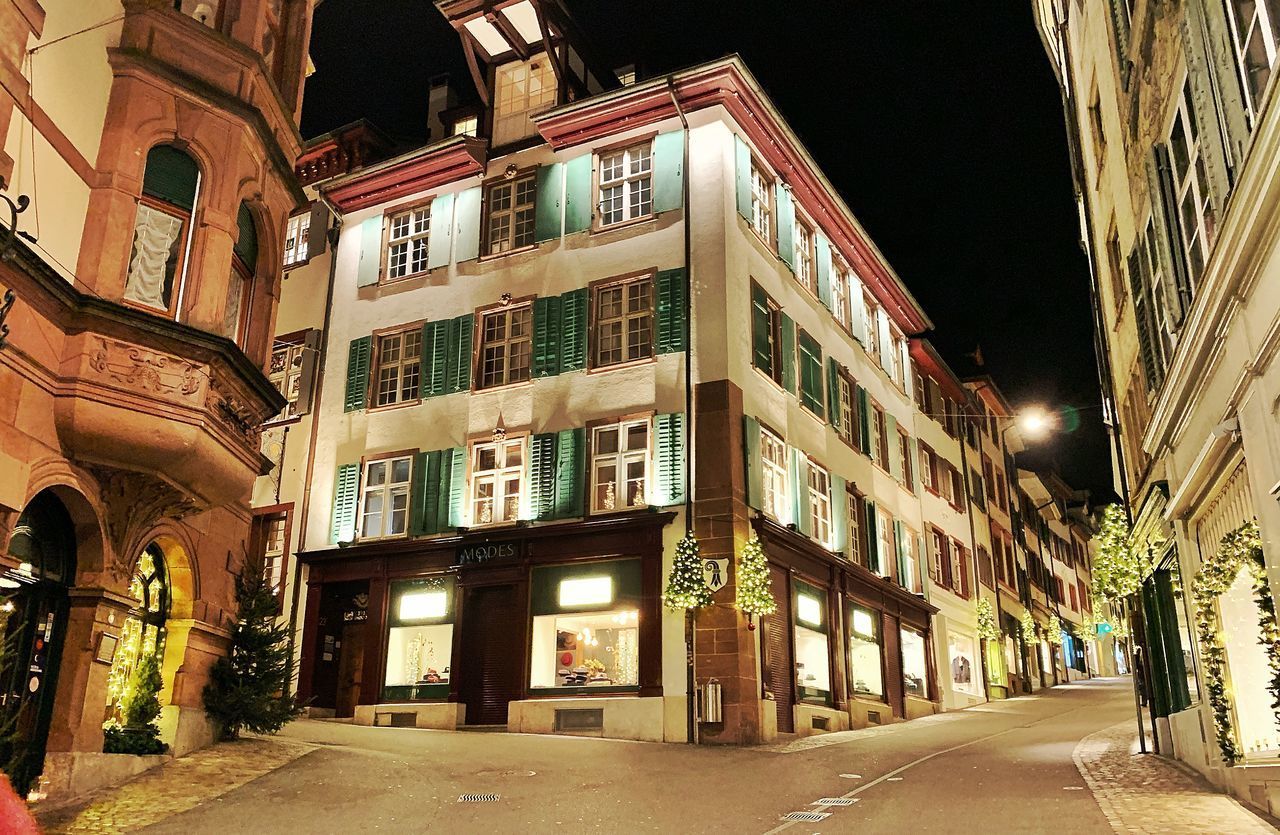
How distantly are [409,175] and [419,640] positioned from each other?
39.1 ft

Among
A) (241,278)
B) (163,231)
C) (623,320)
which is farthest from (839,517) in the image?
(163,231)

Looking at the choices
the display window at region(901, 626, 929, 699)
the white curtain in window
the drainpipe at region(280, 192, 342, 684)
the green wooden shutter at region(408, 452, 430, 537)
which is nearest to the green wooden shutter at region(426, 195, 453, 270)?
the drainpipe at region(280, 192, 342, 684)

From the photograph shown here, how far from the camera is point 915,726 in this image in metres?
24.8

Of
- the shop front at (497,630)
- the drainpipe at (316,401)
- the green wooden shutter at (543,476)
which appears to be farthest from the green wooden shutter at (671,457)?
the drainpipe at (316,401)

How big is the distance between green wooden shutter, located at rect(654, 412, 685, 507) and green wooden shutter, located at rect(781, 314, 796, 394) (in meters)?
3.92

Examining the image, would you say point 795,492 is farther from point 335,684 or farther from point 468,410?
point 335,684

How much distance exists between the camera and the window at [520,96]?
26297mm

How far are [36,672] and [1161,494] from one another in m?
14.6

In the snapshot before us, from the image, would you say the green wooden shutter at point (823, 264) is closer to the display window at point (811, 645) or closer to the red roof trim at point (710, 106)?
the red roof trim at point (710, 106)

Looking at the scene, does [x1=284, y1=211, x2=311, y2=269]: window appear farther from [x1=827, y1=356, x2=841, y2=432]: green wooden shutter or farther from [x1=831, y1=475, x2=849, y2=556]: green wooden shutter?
[x1=831, y1=475, x2=849, y2=556]: green wooden shutter

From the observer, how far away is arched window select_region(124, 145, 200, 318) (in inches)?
506

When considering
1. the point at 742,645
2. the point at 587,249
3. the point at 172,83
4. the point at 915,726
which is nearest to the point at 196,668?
the point at 172,83

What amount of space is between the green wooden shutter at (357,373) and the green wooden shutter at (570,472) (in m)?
6.28

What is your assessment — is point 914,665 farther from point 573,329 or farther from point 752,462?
point 573,329
